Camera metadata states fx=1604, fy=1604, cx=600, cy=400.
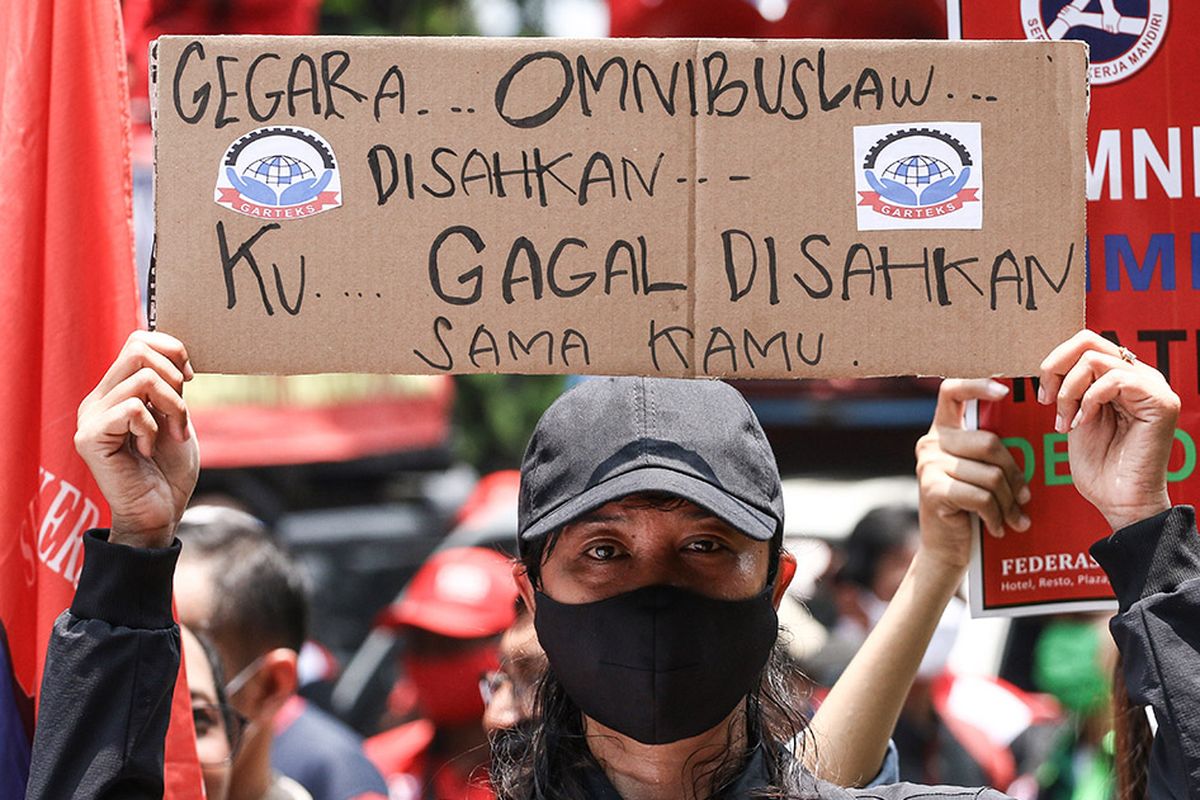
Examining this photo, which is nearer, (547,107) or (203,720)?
(547,107)

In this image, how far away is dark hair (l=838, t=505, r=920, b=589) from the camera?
6.34 metres

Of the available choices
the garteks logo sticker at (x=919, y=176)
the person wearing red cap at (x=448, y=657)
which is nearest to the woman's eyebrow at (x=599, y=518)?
the garteks logo sticker at (x=919, y=176)

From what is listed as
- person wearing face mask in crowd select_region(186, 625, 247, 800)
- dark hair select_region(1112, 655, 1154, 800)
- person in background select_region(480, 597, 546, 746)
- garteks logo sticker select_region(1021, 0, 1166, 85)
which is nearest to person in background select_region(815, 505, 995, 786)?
person in background select_region(480, 597, 546, 746)

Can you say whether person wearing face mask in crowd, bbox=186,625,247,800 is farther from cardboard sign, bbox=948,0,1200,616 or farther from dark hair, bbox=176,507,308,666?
cardboard sign, bbox=948,0,1200,616

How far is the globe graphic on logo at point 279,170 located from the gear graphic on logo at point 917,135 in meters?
0.73

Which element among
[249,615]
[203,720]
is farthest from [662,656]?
[249,615]

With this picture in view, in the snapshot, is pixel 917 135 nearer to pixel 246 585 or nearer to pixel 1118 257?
pixel 1118 257

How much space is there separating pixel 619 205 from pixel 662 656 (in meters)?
0.59

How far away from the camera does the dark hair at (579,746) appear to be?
207 cm

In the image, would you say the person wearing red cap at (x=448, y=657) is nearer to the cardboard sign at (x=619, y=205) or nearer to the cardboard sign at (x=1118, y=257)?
the cardboard sign at (x=1118, y=257)

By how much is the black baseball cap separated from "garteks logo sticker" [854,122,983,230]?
32cm

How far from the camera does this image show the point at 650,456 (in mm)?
2041

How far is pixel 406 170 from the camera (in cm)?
210

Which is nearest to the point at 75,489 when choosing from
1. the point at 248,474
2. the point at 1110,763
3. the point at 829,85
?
the point at 829,85
